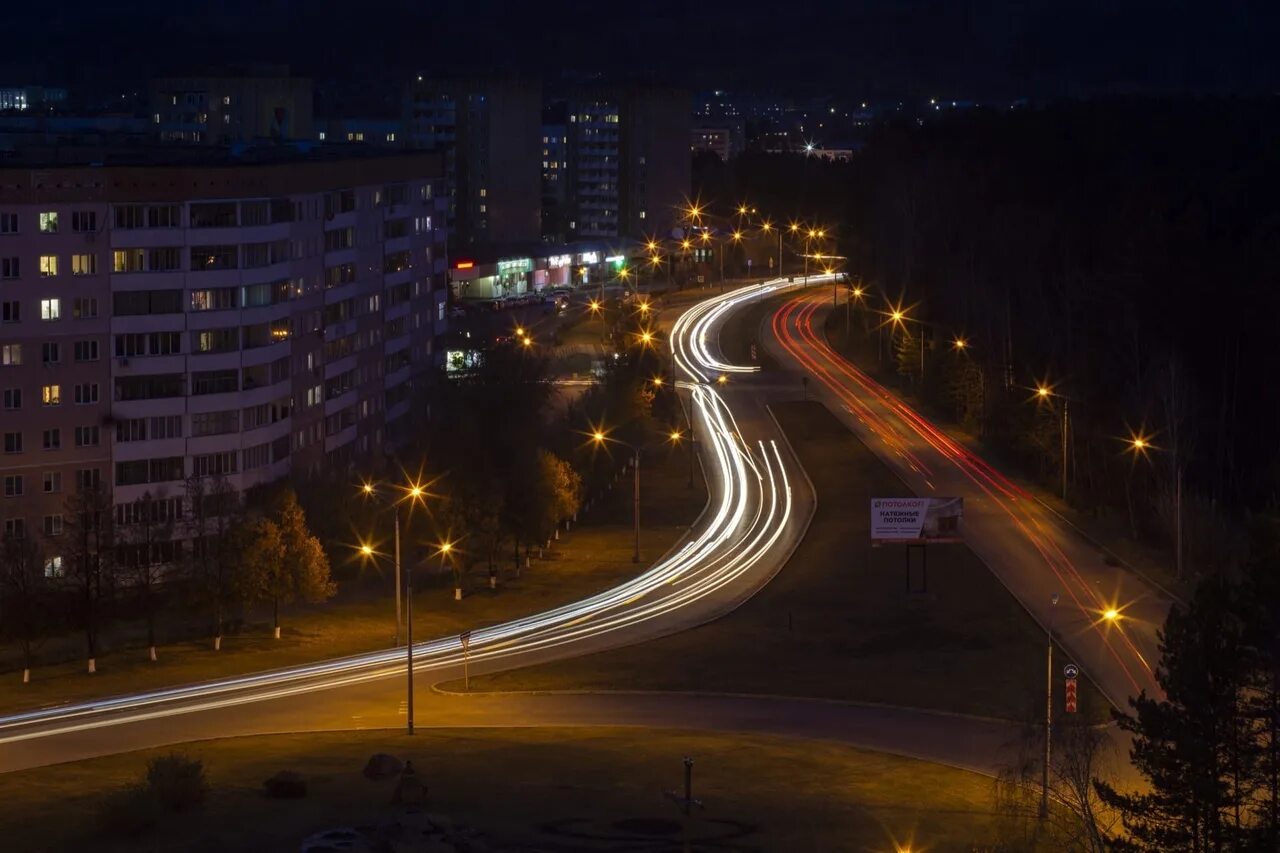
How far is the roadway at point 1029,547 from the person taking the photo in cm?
4178

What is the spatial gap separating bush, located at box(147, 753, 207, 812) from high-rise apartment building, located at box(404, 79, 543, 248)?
10048cm

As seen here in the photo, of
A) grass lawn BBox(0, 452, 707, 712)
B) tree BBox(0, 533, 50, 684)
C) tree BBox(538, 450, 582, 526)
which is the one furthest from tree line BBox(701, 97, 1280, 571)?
tree BBox(0, 533, 50, 684)

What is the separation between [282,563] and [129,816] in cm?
1689

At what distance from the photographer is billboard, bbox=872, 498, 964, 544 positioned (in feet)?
157

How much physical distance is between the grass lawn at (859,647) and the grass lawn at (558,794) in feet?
12.1

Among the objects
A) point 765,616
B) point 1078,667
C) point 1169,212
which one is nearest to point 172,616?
point 765,616

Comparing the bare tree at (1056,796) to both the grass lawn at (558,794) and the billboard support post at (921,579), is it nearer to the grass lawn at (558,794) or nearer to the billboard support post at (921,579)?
the grass lawn at (558,794)

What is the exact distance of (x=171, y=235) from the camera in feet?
170

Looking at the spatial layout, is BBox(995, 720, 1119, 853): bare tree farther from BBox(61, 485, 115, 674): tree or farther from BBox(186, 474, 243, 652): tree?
BBox(61, 485, 115, 674): tree

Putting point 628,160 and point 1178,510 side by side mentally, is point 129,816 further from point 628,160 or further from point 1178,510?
point 628,160

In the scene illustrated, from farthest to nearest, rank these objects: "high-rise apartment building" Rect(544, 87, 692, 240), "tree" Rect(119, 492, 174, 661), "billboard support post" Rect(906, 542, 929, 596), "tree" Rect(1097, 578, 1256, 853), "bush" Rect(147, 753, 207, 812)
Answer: "high-rise apartment building" Rect(544, 87, 692, 240)
"billboard support post" Rect(906, 542, 929, 596)
"tree" Rect(119, 492, 174, 661)
"bush" Rect(147, 753, 207, 812)
"tree" Rect(1097, 578, 1256, 853)

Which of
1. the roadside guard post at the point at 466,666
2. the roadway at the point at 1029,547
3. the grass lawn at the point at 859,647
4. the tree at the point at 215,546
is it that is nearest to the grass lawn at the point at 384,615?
the tree at the point at 215,546

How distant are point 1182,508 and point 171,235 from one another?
2792cm

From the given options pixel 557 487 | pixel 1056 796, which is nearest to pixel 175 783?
pixel 1056 796
